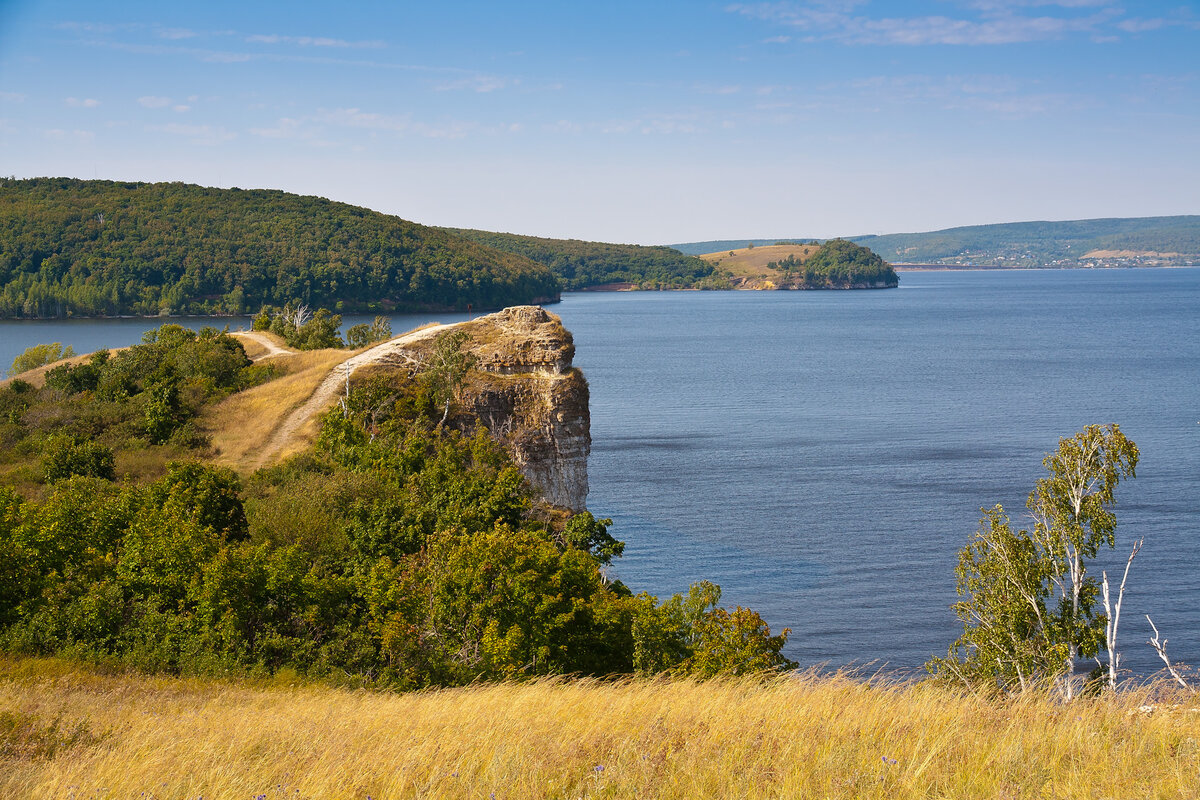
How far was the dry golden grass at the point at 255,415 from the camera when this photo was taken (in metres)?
42.9

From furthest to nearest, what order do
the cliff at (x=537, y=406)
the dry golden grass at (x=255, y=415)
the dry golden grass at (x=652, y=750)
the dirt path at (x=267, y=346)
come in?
the dirt path at (x=267, y=346) < the cliff at (x=537, y=406) < the dry golden grass at (x=255, y=415) < the dry golden grass at (x=652, y=750)

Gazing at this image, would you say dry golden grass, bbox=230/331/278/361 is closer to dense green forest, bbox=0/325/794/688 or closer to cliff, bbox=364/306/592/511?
cliff, bbox=364/306/592/511

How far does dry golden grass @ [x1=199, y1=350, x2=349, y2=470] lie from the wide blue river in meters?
16.3

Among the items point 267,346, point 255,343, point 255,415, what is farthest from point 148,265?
point 255,415

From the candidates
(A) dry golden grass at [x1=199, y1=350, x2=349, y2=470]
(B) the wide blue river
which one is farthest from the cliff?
(A) dry golden grass at [x1=199, y1=350, x2=349, y2=470]

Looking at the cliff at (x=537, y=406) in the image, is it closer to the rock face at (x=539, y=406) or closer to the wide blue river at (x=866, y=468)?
the rock face at (x=539, y=406)

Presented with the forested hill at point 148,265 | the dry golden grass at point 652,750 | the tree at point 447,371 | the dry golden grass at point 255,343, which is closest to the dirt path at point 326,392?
the tree at point 447,371

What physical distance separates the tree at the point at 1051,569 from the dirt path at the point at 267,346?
1954 inches

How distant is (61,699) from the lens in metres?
12.9

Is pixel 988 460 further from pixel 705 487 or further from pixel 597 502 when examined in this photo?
pixel 597 502

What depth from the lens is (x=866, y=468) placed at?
59.7m

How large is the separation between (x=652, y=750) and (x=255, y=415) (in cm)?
4219

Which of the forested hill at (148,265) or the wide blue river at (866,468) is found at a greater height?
the forested hill at (148,265)

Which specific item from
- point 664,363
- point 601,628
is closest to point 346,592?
point 601,628
